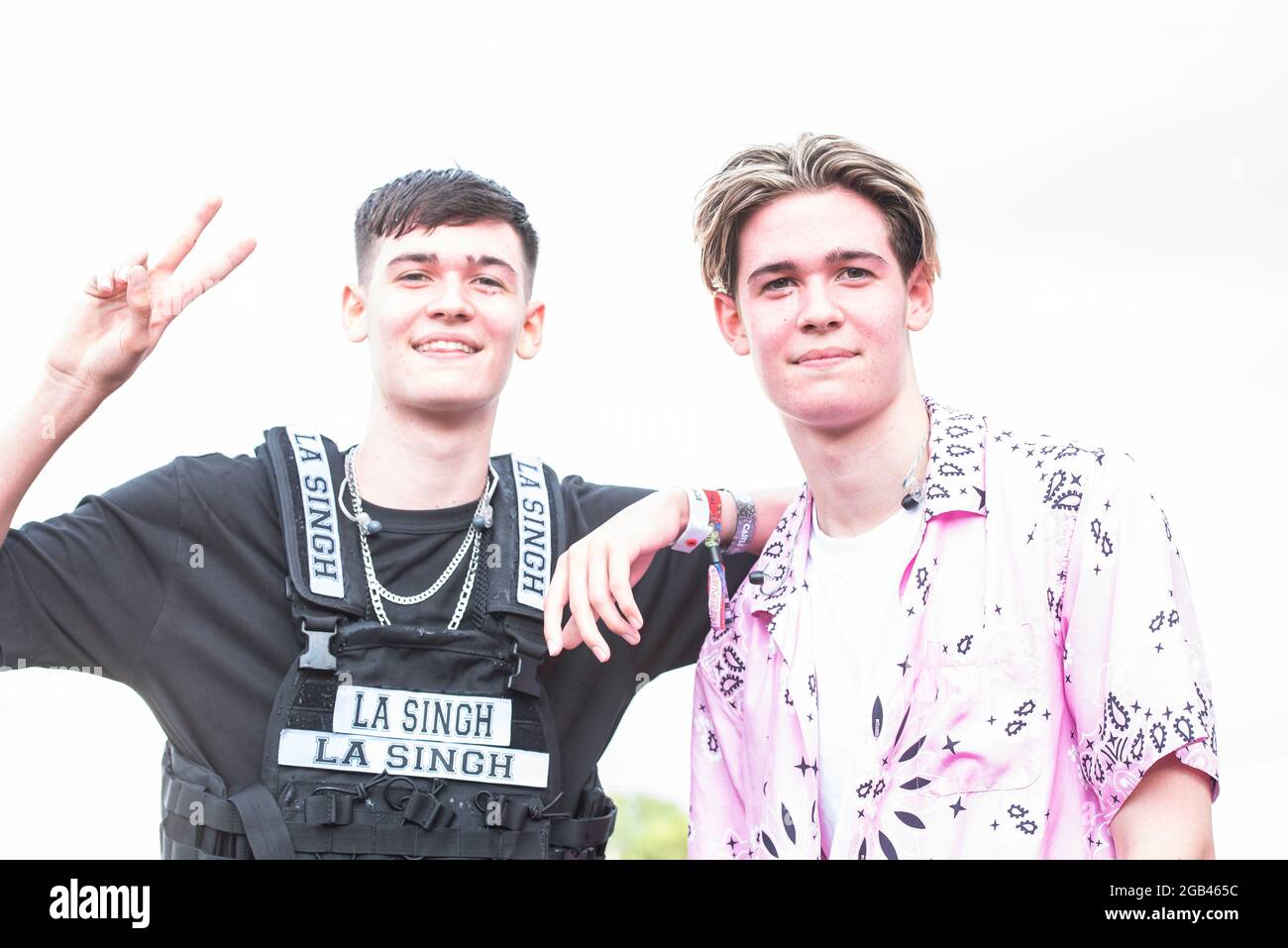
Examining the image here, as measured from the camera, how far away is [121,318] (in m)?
4.27

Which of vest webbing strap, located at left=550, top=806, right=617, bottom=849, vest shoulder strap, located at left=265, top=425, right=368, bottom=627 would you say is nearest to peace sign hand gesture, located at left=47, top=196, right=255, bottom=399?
vest shoulder strap, located at left=265, top=425, right=368, bottom=627

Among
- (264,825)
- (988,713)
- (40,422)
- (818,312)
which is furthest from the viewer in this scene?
(264,825)

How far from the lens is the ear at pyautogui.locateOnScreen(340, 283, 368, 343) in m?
5.20

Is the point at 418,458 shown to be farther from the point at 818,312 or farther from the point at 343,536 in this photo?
the point at 818,312

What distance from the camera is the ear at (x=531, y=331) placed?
5246 millimetres

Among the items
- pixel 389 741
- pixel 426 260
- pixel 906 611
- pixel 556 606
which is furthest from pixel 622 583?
pixel 426 260

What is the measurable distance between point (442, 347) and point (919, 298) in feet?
5.54

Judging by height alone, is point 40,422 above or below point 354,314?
below

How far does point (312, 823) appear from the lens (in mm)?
4535

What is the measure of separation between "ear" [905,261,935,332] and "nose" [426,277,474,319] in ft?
5.07

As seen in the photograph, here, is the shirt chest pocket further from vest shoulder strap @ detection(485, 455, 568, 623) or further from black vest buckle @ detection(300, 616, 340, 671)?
black vest buckle @ detection(300, 616, 340, 671)

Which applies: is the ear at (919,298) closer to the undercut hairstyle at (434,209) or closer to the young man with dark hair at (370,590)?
the young man with dark hair at (370,590)
